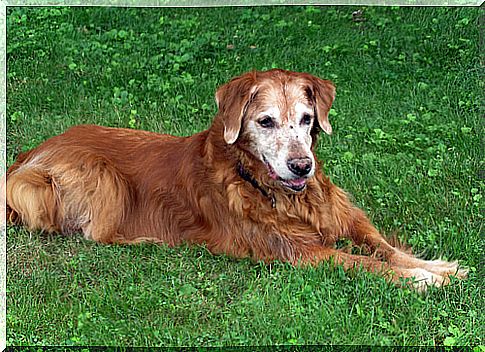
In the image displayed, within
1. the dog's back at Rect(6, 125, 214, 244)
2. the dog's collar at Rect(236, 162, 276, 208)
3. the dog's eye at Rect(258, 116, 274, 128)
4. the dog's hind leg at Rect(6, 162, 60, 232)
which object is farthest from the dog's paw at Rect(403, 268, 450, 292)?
the dog's hind leg at Rect(6, 162, 60, 232)

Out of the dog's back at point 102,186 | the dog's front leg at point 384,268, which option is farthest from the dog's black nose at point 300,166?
the dog's back at point 102,186

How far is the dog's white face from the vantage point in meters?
4.93

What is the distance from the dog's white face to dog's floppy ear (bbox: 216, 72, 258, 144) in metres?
0.04

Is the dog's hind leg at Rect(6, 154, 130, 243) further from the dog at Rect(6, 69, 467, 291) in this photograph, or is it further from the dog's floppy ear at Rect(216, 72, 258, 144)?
the dog's floppy ear at Rect(216, 72, 258, 144)

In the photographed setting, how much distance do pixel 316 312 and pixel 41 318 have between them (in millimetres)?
1467

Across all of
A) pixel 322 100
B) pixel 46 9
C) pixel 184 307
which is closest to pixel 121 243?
pixel 184 307

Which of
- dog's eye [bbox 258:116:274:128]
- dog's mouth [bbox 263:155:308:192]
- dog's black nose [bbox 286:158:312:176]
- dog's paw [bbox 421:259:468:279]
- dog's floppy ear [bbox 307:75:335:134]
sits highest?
dog's floppy ear [bbox 307:75:335:134]

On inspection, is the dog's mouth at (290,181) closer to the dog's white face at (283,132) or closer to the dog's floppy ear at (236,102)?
the dog's white face at (283,132)

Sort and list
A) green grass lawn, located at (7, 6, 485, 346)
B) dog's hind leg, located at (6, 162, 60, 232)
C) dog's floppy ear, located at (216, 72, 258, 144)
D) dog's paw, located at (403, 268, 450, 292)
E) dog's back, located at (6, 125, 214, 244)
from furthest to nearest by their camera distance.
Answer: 1. dog's hind leg, located at (6, 162, 60, 232)
2. dog's back, located at (6, 125, 214, 244)
3. dog's floppy ear, located at (216, 72, 258, 144)
4. dog's paw, located at (403, 268, 450, 292)
5. green grass lawn, located at (7, 6, 485, 346)

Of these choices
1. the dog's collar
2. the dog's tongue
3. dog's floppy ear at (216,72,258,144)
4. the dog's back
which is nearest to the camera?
the dog's tongue

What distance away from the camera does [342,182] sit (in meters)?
6.16

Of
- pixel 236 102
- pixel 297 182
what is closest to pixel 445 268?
pixel 297 182

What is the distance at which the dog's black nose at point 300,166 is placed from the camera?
16.0 feet

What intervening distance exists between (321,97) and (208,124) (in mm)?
1897
